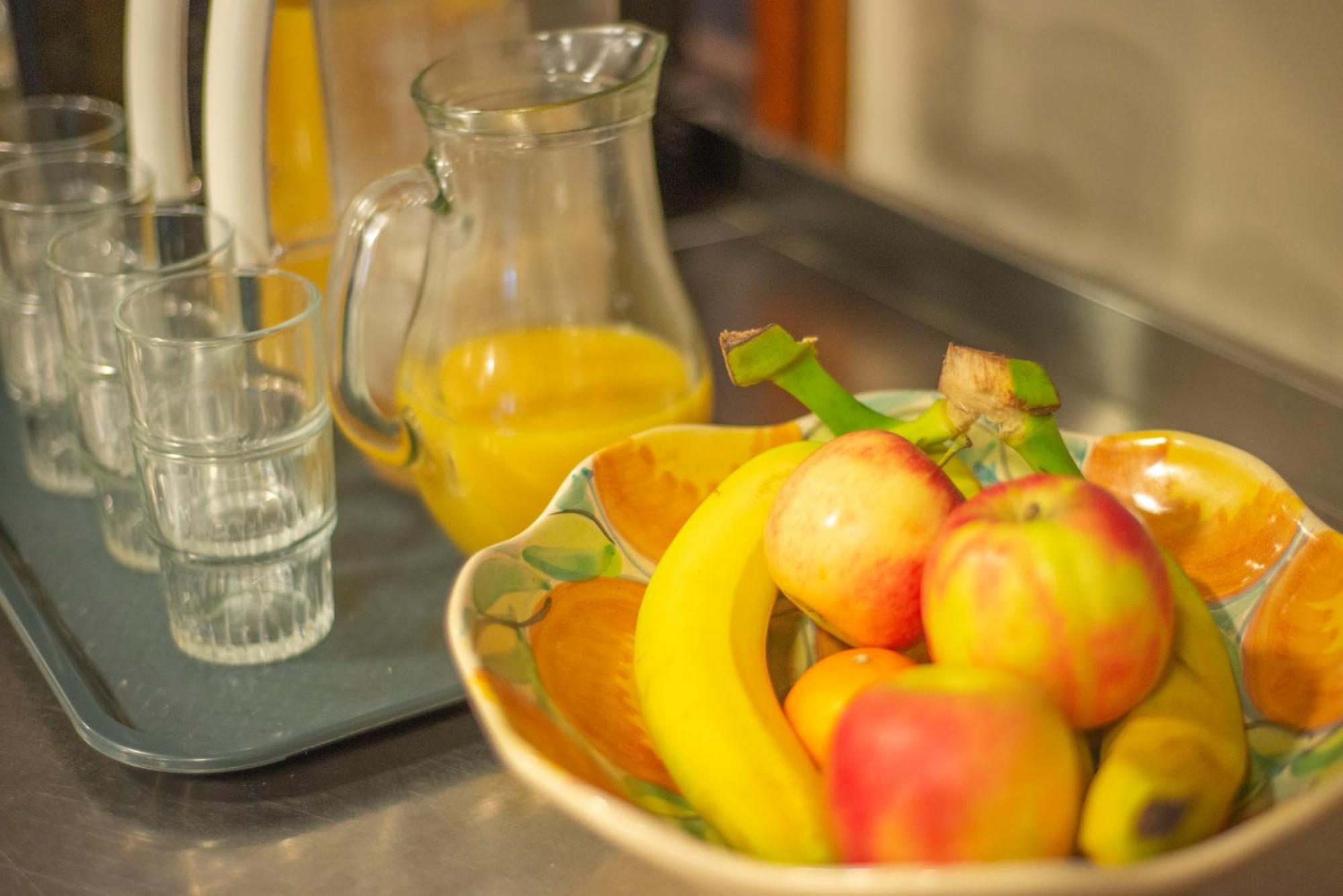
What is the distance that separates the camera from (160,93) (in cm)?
66

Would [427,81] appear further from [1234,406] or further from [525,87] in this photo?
[1234,406]

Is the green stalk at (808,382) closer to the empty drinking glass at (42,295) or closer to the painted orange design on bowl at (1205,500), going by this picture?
the painted orange design on bowl at (1205,500)

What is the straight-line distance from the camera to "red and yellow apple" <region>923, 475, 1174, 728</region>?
338mm

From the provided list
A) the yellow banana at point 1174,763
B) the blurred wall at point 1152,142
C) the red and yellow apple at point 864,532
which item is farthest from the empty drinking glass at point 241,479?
the blurred wall at point 1152,142

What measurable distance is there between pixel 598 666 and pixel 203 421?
251mm

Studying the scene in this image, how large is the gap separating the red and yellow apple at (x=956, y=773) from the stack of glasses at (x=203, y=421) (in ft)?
1.03

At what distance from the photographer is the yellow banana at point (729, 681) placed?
1.15 feet

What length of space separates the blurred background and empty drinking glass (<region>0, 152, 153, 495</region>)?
17 cm

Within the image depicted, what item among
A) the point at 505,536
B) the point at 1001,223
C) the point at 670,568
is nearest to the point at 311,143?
the point at 505,536

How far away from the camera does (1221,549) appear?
1.47 ft

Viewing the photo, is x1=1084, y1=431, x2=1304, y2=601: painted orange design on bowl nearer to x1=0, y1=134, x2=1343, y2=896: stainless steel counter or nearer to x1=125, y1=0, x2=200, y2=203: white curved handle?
x1=0, y1=134, x2=1343, y2=896: stainless steel counter

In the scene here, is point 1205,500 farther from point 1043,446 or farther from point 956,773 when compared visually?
point 956,773

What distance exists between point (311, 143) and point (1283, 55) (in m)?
0.53

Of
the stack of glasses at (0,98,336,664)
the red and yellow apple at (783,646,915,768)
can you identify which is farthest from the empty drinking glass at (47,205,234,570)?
the red and yellow apple at (783,646,915,768)
